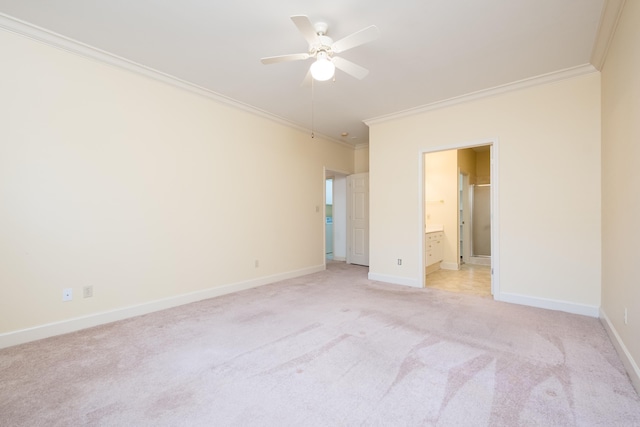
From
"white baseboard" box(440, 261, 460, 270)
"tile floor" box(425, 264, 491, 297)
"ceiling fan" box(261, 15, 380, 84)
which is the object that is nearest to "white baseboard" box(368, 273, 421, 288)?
"tile floor" box(425, 264, 491, 297)

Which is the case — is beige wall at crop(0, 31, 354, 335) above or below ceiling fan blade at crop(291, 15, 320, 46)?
below

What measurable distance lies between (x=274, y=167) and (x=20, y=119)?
9.84ft

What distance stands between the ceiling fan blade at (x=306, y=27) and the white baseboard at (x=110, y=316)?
3.20m

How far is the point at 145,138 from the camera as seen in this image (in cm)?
333

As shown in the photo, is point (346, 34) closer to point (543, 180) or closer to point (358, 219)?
point (543, 180)

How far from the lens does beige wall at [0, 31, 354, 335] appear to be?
256cm

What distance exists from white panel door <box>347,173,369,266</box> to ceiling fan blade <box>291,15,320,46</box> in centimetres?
427

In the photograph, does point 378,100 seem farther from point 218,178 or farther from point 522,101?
point 218,178

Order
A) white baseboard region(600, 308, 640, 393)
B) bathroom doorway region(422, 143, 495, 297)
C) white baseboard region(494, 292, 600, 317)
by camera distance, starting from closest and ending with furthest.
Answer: white baseboard region(600, 308, 640, 393)
white baseboard region(494, 292, 600, 317)
bathroom doorway region(422, 143, 495, 297)

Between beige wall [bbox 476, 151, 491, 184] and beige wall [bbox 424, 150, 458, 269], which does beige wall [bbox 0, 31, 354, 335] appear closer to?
beige wall [bbox 424, 150, 458, 269]

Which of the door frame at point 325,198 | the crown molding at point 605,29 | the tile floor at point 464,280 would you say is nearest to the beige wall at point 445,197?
the tile floor at point 464,280

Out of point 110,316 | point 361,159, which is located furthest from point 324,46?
point 361,159

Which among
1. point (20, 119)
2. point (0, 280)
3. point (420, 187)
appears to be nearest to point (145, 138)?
point (20, 119)

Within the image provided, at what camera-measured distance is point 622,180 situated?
2311 millimetres
